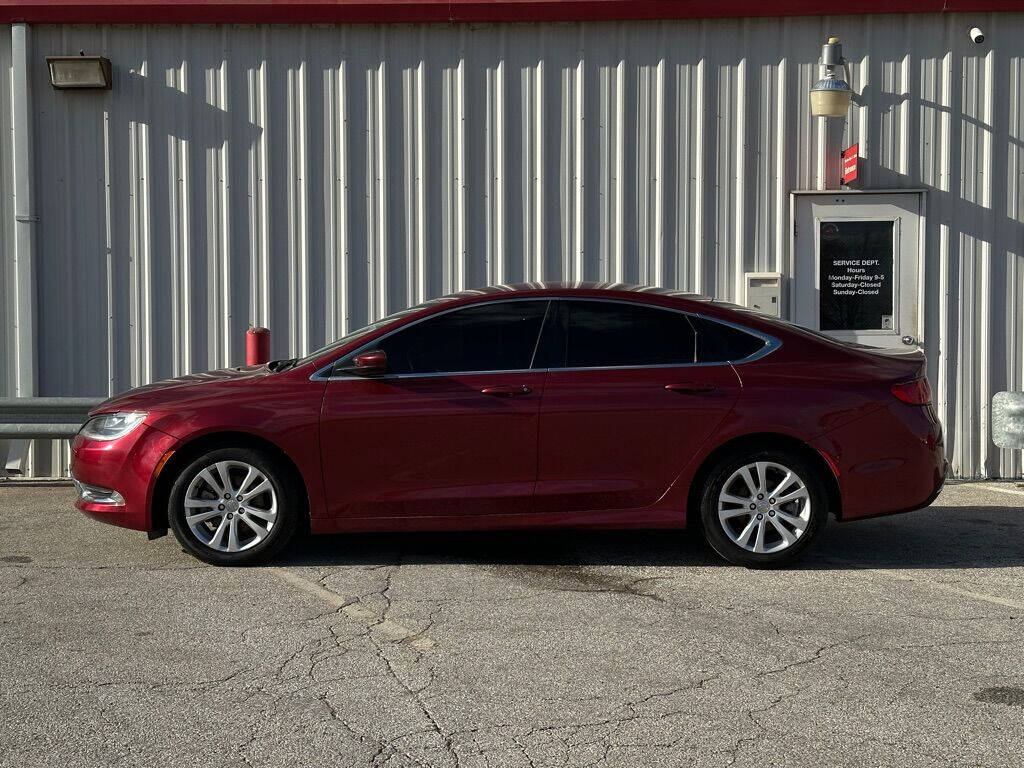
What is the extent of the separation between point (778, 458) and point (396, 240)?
180 inches

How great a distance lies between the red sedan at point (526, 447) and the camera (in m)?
6.77

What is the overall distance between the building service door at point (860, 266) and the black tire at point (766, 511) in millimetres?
3568

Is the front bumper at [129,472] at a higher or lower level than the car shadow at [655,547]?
higher

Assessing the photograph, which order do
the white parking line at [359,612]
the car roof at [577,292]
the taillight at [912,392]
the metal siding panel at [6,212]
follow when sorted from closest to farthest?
1. the white parking line at [359,612]
2. the taillight at [912,392]
3. the car roof at [577,292]
4. the metal siding panel at [6,212]

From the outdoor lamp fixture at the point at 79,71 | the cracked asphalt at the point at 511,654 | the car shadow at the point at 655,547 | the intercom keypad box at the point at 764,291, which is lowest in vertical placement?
the cracked asphalt at the point at 511,654

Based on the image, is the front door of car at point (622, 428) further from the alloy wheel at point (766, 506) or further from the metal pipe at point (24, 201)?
the metal pipe at point (24, 201)

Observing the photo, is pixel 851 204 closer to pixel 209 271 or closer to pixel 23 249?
pixel 209 271

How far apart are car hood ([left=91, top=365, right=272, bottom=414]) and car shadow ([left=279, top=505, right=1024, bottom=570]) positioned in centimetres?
107

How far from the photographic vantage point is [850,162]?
9906 mm

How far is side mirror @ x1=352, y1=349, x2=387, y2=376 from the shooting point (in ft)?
22.2

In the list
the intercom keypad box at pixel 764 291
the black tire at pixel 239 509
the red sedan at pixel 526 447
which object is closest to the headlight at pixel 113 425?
the red sedan at pixel 526 447

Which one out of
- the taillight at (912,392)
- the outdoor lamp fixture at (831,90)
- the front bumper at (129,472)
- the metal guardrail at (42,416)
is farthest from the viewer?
the outdoor lamp fixture at (831,90)

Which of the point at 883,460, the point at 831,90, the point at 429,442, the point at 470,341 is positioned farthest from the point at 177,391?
the point at 831,90

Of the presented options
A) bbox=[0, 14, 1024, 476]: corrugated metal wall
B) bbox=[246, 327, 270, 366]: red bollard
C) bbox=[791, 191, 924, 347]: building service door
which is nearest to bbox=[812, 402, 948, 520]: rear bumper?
bbox=[791, 191, 924, 347]: building service door
